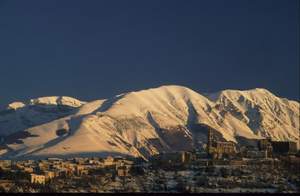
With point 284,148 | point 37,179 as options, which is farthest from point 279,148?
point 37,179

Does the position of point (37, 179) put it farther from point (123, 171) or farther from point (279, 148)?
point (279, 148)

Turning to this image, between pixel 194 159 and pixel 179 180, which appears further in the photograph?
pixel 194 159

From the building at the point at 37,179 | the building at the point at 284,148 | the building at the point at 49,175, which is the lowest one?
the building at the point at 37,179

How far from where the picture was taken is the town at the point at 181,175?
467ft

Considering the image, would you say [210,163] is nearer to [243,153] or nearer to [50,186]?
[243,153]

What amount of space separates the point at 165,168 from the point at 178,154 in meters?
18.3


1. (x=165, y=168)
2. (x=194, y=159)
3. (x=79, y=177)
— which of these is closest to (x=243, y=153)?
(x=194, y=159)

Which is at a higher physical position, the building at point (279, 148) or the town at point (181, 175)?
the building at point (279, 148)

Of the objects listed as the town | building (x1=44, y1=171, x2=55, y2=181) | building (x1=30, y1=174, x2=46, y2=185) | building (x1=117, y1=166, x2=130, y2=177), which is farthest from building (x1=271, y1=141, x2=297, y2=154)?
building (x1=30, y1=174, x2=46, y2=185)

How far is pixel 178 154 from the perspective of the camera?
625 feet

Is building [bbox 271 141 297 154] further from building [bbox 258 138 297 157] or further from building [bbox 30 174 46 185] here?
building [bbox 30 174 46 185]

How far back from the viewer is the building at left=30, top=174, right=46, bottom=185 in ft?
519

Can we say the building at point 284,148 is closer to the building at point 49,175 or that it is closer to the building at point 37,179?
the building at point 49,175

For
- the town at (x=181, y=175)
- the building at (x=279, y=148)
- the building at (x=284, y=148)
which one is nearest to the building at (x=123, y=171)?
the town at (x=181, y=175)
